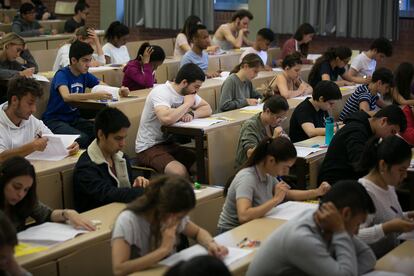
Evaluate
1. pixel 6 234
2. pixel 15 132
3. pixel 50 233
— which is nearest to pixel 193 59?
pixel 15 132

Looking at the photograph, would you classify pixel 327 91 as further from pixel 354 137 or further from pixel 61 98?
pixel 61 98

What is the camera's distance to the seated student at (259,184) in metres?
4.10

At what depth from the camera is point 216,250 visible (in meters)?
3.46

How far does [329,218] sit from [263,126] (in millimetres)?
2456

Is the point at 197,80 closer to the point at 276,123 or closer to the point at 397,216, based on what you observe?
the point at 276,123

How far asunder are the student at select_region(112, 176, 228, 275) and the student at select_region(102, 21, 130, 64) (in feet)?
20.1

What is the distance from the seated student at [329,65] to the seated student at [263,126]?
277 cm

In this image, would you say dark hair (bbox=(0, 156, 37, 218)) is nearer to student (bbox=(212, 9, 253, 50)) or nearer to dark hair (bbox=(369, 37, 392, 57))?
dark hair (bbox=(369, 37, 392, 57))

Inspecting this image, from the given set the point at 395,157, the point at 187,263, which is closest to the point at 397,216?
the point at 395,157

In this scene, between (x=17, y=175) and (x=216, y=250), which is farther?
(x=17, y=175)

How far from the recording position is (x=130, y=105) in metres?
6.60

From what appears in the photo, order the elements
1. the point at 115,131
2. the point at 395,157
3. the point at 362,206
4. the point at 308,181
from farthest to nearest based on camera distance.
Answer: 1. the point at 308,181
2. the point at 115,131
3. the point at 395,157
4. the point at 362,206

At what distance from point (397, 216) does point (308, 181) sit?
142 centimetres

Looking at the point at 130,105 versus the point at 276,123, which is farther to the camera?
the point at 130,105
